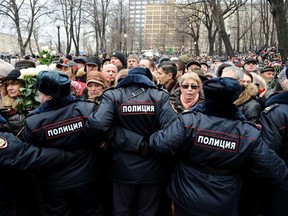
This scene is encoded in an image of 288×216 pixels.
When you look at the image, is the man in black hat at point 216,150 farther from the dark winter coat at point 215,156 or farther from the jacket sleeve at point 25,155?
the jacket sleeve at point 25,155

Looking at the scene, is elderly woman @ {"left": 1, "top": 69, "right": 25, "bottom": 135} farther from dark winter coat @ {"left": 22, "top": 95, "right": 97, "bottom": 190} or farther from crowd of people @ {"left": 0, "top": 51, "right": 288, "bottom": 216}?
dark winter coat @ {"left": 22, "top": 95, "right": 97, "bottom": 190}

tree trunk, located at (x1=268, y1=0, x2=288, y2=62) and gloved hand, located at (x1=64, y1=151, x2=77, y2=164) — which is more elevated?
tree trunk, located at (x1=268, y1=0, x2=288, y2=62)

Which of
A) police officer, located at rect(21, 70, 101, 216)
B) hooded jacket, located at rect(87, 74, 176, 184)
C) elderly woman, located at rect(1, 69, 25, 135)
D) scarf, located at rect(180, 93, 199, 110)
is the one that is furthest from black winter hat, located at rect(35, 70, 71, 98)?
scarf, located at rect(180, 93, 199, 110)

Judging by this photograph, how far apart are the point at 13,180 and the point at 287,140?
9.43 ft

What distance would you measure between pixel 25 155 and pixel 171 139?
1380 mm

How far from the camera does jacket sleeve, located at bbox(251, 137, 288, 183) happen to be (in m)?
2.20

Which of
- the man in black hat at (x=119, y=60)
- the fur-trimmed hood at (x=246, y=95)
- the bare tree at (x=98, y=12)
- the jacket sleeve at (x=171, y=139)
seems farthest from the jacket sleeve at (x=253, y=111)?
the bare tree at (x=98, y=12)

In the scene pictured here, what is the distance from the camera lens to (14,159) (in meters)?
2.31

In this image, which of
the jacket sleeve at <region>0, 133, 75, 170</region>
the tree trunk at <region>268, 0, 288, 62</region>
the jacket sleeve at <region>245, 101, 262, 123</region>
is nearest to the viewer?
the jacket sleeve at <region>0, 133, 75, 170</region>

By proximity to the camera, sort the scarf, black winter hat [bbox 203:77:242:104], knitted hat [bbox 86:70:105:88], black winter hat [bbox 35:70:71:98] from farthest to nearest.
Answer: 1. knitted hat [bbox 86:70:105:88]
2. the scarf
3. black winter hat [bbox 35:70:71:98]
4. black winter hat [bbox 203:77:242:104]

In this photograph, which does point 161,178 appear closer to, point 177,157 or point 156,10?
point 177,157


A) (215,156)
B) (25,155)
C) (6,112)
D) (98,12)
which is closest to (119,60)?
(6,112)

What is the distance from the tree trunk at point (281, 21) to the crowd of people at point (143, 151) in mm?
7226

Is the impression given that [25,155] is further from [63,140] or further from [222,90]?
[222,90]
